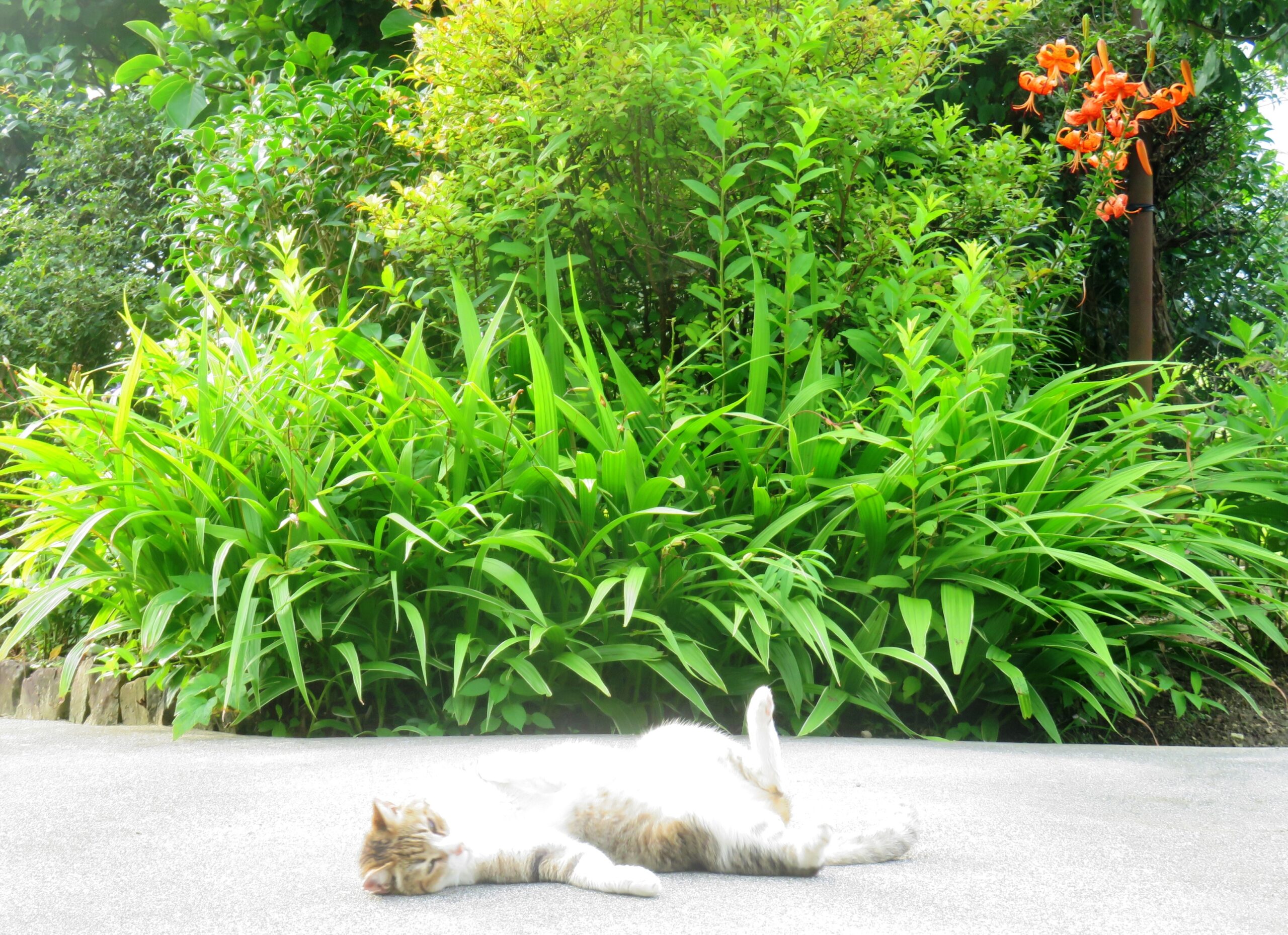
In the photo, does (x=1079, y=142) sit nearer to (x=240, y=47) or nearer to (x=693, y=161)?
(x=693, y=161)

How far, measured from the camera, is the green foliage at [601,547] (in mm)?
2455

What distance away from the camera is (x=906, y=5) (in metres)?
3.20

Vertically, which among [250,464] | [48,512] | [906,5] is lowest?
[48,512]

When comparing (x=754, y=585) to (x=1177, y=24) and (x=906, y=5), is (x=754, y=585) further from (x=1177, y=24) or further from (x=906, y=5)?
(x=1177, y=24)

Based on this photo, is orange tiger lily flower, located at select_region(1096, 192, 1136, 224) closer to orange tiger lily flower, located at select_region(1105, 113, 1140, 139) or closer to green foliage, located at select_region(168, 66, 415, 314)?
orange tiger lily flower, located at select_region(1105, 113, 1140, 139)

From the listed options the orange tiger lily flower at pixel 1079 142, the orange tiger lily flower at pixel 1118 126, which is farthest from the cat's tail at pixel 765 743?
the orange tiger lily flower at pixel 1118 126

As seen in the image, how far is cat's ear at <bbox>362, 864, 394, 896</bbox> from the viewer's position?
4.19 feet

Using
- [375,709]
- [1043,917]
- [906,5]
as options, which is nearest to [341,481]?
[375,709]

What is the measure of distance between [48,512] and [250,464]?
0.52 meters

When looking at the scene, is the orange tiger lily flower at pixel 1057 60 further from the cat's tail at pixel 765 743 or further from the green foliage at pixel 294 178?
the cat's tail at pixel 765 743

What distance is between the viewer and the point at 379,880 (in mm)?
1281

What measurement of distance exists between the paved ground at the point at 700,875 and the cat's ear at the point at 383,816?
0.10 meters

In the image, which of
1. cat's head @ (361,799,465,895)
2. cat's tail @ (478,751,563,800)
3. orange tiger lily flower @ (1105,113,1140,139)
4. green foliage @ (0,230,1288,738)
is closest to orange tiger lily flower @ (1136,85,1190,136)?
orange tiger lily flower @ (1105,113,1140,139)

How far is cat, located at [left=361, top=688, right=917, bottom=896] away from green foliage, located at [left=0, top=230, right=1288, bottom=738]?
31.8 inches
